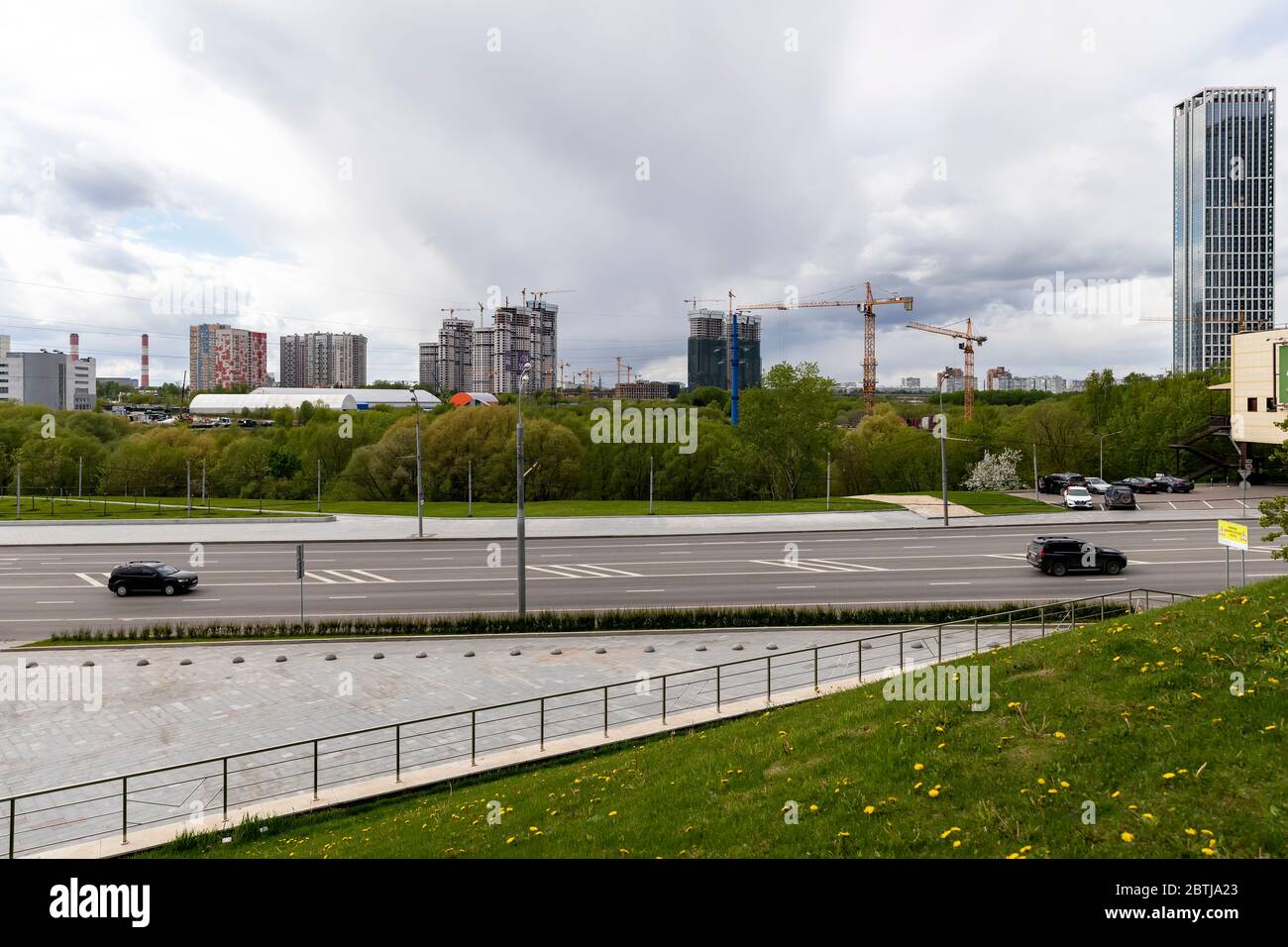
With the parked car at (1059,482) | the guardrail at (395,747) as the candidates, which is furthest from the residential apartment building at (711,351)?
the guardrail at (395,747)

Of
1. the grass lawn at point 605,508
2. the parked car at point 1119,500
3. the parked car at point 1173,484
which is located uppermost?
the parked car at point 1173,484

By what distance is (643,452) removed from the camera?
268 ft

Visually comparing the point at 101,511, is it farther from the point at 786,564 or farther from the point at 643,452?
the point at 786,564

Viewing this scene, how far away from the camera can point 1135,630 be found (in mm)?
10625

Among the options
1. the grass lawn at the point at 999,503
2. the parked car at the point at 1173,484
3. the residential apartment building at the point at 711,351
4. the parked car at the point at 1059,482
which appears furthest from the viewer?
the residential apartment building at the point at 711,351

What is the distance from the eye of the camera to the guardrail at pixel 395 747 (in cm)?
1018

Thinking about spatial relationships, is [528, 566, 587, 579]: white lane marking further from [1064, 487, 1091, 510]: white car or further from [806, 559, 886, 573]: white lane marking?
[1064, 487, 1091, 510]: white car

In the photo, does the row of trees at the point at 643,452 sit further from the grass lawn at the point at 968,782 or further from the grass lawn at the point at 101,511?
the grass lawn at the point at 968,782

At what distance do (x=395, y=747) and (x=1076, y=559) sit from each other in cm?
2387

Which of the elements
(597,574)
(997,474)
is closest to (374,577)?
(597,574)

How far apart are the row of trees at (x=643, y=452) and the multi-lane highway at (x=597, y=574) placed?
1270 inches

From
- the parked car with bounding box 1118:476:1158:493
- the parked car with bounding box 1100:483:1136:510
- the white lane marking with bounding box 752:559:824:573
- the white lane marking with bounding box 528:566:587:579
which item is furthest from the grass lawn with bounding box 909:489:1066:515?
the white lane marking with bounding box 528:566:587:579

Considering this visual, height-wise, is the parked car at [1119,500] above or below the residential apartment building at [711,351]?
below

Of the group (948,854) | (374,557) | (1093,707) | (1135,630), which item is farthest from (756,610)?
(374,557)
